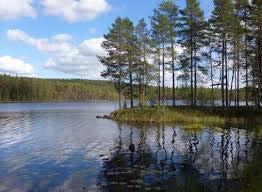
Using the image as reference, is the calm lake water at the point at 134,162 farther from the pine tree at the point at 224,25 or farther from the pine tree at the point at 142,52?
the pine tree at the point at 142,52

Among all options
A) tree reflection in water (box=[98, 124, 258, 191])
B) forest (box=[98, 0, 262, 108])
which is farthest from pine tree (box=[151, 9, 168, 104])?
tree reflection in water (box=[98, 124, 258, 191])

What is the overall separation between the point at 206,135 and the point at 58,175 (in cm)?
1911

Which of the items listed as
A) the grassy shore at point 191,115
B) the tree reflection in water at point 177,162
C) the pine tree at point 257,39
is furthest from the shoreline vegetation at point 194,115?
the tree reflection in water at point 177,162

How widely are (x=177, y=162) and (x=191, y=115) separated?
29075mm

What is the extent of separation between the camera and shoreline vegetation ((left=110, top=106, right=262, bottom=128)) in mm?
45781

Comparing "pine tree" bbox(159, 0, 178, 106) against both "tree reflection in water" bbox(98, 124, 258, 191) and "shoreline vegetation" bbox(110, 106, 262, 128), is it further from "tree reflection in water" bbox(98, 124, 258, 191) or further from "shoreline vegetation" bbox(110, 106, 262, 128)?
"tree reflection in water" bbox(98, 124, 258, 191)

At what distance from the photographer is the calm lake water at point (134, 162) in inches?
654

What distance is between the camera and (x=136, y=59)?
2608 inches

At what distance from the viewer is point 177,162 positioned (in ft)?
71.9

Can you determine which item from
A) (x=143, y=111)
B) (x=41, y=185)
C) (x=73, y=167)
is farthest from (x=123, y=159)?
(x=143, y=111)

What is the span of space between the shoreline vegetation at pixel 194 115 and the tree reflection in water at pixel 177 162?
1025 cm

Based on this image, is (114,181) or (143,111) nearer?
(114,181)

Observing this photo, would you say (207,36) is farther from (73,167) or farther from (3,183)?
(3,183)

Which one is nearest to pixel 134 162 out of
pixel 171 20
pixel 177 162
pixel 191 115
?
pixel 177 162
